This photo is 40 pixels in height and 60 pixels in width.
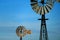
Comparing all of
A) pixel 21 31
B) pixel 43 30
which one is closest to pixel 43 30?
pixel 43 30

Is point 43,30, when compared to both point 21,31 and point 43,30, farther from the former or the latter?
point 21,31

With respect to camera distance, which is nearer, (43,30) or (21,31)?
(43,30)

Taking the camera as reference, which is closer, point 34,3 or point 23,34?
point 34,3

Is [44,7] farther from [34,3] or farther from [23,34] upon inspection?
[23,34]

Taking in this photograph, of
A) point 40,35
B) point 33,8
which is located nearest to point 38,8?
point 33,8

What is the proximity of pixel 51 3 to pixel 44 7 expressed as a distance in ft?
2.98

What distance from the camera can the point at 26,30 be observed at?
35.6m

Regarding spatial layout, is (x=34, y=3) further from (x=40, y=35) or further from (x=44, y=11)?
(x=40, y=35)

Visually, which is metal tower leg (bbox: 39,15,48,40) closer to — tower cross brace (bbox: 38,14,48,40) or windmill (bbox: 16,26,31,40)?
tower cross brace (bbox: 38,14,48,40)

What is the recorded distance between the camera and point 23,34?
36.1 meters

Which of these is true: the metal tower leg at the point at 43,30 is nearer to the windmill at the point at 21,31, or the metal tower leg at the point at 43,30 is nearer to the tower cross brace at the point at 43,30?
the tower cross brace at the point at 43,30

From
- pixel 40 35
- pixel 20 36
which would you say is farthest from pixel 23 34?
pixel 40 35

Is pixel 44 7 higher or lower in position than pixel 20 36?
higher

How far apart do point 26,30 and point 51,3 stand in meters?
4.74
